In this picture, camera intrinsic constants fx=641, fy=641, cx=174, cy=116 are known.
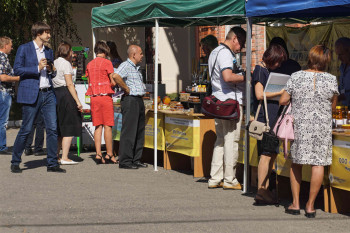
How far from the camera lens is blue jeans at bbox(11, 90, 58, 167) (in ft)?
30.2

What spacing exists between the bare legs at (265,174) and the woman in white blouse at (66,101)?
3835 millimetres

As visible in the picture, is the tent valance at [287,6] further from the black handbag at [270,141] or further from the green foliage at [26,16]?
the green foliage at [26,16]

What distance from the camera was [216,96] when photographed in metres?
8.05

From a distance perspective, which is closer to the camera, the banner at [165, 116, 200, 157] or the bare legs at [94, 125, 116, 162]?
the banner at [165, 116, 200, 157]

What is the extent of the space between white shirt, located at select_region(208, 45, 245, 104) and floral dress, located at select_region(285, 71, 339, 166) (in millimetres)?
1408

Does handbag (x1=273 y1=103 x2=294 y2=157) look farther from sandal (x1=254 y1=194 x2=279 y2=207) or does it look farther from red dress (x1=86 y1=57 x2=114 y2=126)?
red dress (x1=86 y1=57 x2=114 y2=126)

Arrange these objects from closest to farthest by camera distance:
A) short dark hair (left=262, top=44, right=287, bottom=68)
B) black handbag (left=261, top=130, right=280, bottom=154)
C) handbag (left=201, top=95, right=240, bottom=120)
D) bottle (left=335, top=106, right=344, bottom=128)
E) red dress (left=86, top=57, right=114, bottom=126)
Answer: black handbag (left=261, top=130, right=280, bottom=154) < short dark hair (left=262, top=44, right=287, bottom=68) < bottle (left=335, top=106, right=344, bottom=128) < handbag (left=201, top=95, right=240, bottom=120) < red dress (left=86, top=57, right=114, bottom=126)

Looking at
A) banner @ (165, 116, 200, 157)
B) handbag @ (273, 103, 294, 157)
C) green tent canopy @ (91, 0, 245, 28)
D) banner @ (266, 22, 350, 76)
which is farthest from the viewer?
banner @ (266, 22, 350, 76)

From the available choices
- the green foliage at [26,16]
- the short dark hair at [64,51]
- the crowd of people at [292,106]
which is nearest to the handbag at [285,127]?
the crowd of people at [292,106]

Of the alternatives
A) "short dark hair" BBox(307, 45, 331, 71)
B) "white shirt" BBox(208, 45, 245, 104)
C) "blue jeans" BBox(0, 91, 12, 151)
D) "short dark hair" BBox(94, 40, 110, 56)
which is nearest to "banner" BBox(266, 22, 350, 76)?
"white shirt" BBox(208, 45, 245, 104)

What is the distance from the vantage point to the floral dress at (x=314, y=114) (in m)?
6.51

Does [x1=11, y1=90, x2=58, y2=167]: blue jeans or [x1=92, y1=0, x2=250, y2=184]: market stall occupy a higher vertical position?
[x1=92, y1=0, x2=250, y2=184]: market stall

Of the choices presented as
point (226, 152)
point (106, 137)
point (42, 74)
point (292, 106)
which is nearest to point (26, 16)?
point (106, 137)

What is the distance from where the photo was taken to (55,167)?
9.59 meters
